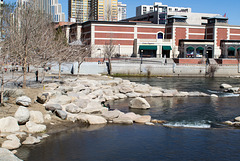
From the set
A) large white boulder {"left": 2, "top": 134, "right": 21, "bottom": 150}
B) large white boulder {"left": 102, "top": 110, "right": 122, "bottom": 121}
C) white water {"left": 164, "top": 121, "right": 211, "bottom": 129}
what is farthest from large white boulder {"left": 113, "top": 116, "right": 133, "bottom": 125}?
large white boulder {"left": 2, "top": 134, "right": 21, "bottom": 150}

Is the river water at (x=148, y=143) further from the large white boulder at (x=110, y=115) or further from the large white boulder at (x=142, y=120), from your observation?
the large white boulder at (x=110, y=115)

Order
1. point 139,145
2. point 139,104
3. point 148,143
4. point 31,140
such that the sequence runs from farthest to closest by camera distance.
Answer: point 139,104 → point 148,143 → point 139,145 → point 31,140

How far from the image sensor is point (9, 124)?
1354 centimetres

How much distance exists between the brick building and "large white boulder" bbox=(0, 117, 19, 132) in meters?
49.3

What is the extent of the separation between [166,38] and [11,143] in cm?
6079

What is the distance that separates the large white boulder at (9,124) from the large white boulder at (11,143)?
886 millimetres

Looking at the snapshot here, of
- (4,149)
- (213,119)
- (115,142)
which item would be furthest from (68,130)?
(213,119)

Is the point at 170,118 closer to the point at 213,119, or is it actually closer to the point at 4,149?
the point at 213,119

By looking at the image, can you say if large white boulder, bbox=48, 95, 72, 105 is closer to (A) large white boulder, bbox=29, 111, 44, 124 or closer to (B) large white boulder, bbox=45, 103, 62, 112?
(B) large white boulder, bbox=45, 103, 62, 112

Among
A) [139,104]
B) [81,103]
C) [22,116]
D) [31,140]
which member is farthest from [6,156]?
[139,104]

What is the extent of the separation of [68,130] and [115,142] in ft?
8.96

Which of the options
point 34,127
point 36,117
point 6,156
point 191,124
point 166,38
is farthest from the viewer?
point 166,38

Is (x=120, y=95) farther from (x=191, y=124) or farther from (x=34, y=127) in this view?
(x=34, y=127)

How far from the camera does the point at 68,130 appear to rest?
14.9 m
